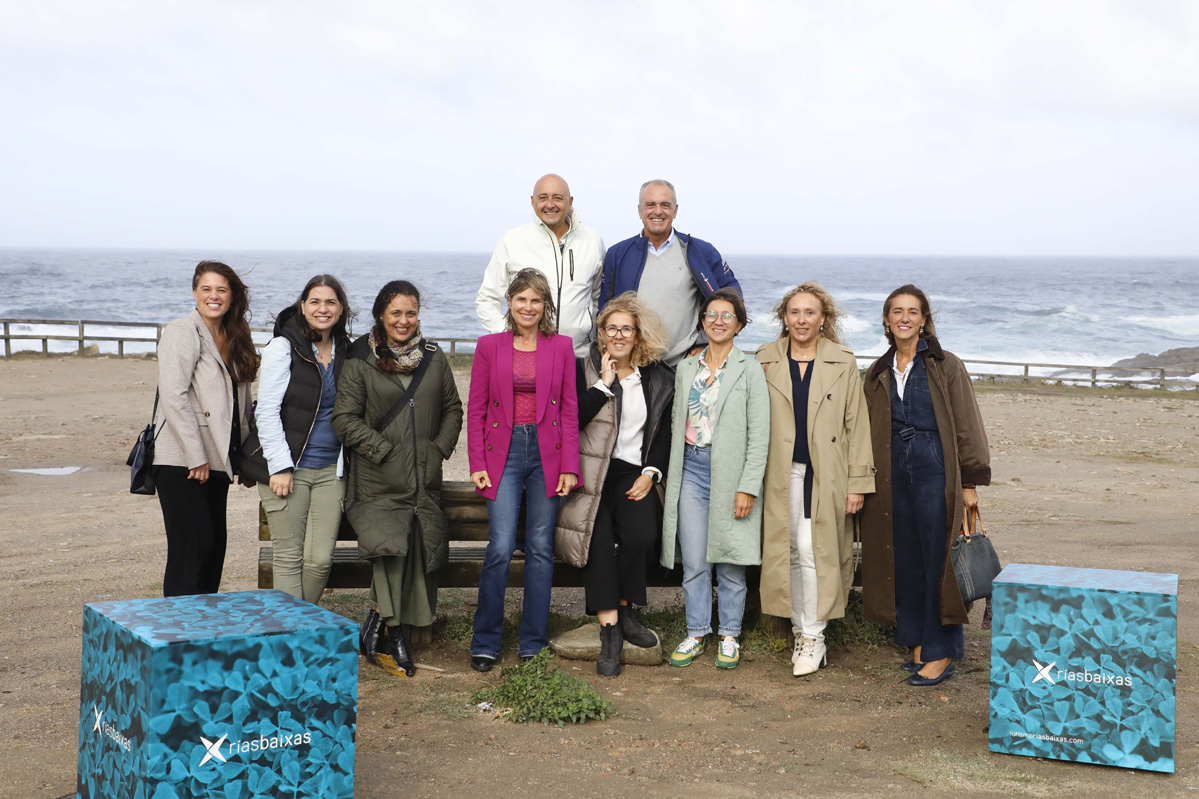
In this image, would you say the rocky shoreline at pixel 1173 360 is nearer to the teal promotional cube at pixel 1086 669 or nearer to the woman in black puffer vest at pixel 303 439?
the teal promotional cube at pixel 1086 669

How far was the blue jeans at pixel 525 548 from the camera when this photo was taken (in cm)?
463

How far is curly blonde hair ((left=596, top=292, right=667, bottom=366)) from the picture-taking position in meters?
4.71

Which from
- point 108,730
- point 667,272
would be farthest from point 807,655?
point 108,730

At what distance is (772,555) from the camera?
480 centimetres

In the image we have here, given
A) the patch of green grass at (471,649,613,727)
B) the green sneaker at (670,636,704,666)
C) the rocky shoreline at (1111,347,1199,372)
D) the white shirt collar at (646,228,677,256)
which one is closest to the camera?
the patch of green grass at (471,649,613,727)

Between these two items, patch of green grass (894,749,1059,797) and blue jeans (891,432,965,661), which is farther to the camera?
blue jeans (891,432,965,661)

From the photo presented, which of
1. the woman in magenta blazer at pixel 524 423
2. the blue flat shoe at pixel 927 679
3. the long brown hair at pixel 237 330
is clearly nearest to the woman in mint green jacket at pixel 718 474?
the woman in magenta blazer at pixel 524 423

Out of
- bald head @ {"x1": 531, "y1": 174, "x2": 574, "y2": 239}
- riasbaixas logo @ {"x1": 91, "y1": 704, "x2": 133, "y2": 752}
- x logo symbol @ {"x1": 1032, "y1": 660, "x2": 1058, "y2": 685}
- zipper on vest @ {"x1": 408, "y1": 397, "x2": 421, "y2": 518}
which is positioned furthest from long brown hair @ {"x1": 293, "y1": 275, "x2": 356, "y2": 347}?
x logo symbol @ {"x1": 1032, "y1": 660, "x2": 1058, "y2": 685}

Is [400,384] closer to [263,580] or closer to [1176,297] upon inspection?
[263,580]

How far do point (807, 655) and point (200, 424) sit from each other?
2.94m

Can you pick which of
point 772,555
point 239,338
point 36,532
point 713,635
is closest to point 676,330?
point 772,555

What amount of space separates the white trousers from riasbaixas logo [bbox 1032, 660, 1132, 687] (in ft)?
4.01

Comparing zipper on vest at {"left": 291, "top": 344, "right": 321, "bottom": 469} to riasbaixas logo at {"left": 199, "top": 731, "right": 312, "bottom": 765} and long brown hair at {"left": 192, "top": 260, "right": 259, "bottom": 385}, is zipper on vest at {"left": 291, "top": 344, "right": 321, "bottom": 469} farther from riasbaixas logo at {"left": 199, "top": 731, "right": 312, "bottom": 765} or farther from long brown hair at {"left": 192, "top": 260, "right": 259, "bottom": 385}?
riasbaixas logo at {"left": 199, "top": 731, "right": 312, "bottom": 765}

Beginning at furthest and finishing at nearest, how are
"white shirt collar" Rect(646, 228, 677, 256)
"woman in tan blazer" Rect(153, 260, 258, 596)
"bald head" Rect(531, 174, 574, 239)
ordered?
"white shirt collar" Rect(646, 228, 677, 256) < "bald head" Rect(531, 174, 574, 239) < "woman in tan blazer" Rect(153, 260, 258, 596)
